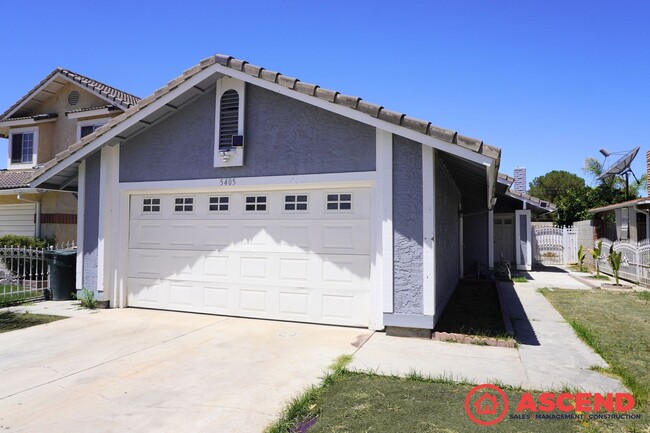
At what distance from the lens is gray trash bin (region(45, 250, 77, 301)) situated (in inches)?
364

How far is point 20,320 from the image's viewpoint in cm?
750

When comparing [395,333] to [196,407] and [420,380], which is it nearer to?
[420,380]

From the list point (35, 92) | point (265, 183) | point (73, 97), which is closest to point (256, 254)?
point (265, 183)

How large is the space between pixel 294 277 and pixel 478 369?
344 cm

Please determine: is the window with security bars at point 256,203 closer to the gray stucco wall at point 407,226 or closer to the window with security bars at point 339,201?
the window with security bars at point 339,201

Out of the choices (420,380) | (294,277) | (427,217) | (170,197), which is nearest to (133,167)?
(170,197)

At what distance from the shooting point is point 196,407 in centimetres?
386

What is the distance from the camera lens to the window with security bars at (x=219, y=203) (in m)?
7.89

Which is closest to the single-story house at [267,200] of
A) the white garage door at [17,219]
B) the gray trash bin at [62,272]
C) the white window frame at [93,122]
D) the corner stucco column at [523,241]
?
the gray trash bin at [62,272]

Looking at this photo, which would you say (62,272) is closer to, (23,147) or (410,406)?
(410,406)

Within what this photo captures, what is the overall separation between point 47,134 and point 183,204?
459 inches

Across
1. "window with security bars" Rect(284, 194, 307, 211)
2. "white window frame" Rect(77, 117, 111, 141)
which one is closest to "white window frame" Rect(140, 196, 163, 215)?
"window with security bars" Rect(284, 194, 307, 211)

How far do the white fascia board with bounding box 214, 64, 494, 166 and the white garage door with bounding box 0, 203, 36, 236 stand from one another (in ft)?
38.1

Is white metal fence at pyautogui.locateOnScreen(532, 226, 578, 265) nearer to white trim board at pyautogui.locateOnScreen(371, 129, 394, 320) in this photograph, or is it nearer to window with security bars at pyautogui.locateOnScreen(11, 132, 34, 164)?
white trim board at pyautogui.locateOnScreen(371, 129, 394, 320)
